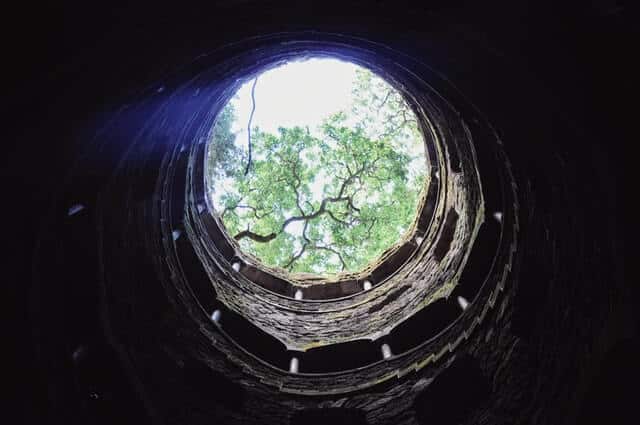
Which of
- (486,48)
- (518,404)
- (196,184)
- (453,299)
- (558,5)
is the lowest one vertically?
(518,404)

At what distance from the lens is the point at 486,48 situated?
3398 mm

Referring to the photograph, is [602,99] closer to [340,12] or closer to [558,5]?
[558,5]

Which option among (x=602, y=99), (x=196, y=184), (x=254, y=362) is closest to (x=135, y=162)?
(x=196, y=184)

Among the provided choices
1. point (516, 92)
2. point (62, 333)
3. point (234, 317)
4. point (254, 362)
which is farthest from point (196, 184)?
point (516, 92)

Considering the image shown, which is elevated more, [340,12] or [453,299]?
[340,12]

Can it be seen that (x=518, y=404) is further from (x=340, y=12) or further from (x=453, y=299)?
(x=340, y=12)

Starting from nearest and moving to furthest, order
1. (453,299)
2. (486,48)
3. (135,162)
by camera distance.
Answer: (486,48) → (135,162) → (453,299)

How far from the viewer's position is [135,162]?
5.26 metres

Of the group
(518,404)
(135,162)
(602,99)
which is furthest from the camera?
(135,162)

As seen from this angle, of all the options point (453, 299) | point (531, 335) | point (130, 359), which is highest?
point (453, 299)

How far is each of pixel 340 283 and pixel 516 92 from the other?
698cm

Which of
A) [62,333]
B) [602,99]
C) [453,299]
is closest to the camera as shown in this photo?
[602,99]

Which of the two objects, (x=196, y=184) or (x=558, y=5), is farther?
(x=196, y=184)

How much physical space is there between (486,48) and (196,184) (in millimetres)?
6228
